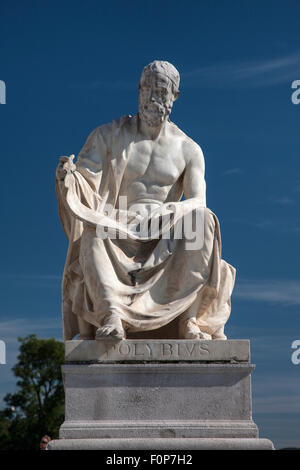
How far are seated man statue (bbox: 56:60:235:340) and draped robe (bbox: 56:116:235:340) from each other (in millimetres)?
10

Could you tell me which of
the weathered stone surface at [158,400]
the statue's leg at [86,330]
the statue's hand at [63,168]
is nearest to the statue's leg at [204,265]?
the weathered stone surface at [158,400]

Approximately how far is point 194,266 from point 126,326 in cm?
93

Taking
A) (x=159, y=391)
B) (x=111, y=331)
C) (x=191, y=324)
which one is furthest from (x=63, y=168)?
(x=159, y=391)

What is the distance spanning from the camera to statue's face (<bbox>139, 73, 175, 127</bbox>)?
1048 cm

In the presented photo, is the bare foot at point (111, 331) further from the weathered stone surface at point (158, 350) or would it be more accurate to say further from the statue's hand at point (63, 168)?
the statue's hand at point (63, 168)

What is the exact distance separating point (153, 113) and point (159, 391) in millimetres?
3253

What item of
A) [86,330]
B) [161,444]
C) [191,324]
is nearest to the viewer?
[161,444]

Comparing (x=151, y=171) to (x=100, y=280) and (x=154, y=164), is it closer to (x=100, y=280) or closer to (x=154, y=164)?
(x=154, y=164)

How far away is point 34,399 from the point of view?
1165 inches

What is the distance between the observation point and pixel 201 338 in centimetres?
935

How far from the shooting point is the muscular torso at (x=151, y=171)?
1044 centimetres

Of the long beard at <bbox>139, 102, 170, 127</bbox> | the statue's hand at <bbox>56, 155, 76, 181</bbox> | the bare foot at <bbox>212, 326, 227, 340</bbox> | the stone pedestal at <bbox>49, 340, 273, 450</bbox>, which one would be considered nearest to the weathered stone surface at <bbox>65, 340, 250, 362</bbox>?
the stone pedestal at <bbox>49, 340, 273, 450</bbox>

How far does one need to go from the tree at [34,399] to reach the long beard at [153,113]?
1901 centimetres
